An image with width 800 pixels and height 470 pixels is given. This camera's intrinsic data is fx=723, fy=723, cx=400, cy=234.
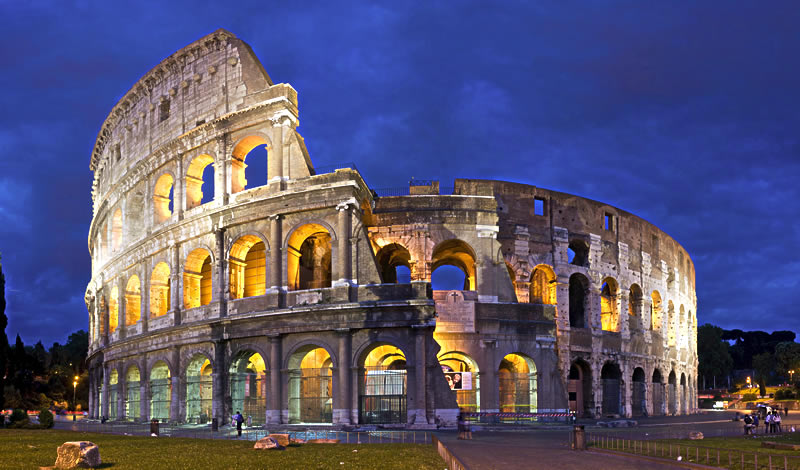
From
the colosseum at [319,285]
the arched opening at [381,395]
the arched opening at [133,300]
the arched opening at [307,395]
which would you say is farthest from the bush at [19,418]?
the arched opening at [381,395]

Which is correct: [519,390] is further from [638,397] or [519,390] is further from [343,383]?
[638,397]

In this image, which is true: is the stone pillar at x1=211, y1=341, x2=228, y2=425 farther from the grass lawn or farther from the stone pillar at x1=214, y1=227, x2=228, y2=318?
the grass lawn

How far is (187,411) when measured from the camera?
30.7 meters

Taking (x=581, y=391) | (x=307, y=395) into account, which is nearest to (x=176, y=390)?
(x=307, y=395)

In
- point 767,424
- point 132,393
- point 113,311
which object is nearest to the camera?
point 767,424

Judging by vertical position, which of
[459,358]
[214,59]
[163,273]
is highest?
[214,59]

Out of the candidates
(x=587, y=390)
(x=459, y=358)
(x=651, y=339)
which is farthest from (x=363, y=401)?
(x=651, y=339)

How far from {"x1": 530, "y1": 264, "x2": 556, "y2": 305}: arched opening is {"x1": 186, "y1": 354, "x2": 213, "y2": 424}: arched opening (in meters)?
16.4

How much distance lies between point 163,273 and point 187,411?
23.3 feet

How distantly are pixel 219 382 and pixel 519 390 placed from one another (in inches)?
498

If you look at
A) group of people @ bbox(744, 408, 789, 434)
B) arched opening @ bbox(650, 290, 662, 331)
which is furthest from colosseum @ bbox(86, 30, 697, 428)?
group of people @ bbox(744, 408, 789, 434)

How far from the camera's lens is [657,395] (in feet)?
139

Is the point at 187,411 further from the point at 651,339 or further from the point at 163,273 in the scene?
the point at 651,339

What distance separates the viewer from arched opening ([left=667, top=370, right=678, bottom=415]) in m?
44.5
